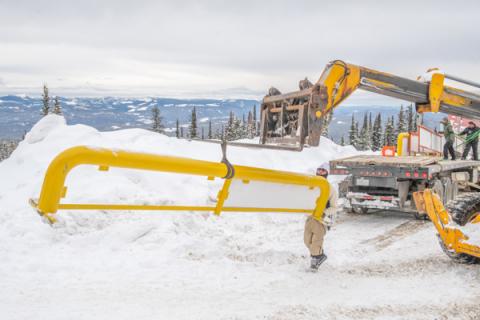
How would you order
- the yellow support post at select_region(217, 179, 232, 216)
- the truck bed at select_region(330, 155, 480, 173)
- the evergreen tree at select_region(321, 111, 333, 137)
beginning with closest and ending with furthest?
the yellow support post at select_region(217, 179, 232, 216) → the evergreen tree at select_region(321, 111, 333, 137) → the truck bed at select_region(330, 155, 480, 173)

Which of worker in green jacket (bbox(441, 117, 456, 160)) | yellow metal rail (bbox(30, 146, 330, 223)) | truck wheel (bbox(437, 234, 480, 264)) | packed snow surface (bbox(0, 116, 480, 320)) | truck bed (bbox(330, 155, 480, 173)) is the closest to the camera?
yellow metal rail (bbox(30, 146, 330, 223))

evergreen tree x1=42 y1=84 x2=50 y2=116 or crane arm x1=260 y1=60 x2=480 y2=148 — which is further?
evergreen tree x1=42 y1=84 x2=50 y2=116

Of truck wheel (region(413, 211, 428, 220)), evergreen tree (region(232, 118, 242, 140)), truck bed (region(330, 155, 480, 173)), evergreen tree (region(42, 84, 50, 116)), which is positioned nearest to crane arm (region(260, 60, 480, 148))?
truck bed (region(330, 155, 480, 173))

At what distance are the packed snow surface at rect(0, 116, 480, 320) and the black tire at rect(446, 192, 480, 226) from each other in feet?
2.27

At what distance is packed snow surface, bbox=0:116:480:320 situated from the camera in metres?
5.29

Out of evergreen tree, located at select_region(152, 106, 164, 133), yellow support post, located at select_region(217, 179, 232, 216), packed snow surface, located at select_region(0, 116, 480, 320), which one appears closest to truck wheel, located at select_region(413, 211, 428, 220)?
A: packed snow surface, located at select_region(0, 116, 480, 320)

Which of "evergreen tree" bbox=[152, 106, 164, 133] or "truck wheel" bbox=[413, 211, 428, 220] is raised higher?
"truck wheel" bbox=[413, 211, 428, 220]

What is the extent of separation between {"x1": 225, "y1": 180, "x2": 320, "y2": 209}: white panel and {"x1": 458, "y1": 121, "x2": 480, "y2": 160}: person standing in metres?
9.88

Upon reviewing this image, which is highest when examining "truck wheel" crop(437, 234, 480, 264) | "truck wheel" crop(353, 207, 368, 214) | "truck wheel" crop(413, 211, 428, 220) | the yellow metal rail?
the yellow metal rail

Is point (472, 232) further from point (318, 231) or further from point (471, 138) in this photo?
point (471, 138)

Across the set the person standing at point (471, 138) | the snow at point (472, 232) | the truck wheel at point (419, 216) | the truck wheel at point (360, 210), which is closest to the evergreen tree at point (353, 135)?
the person standing at point (471, 138)

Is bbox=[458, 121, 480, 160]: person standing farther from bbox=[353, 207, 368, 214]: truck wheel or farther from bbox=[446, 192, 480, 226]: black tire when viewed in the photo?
bbox=[446, 192, 480, 226]: black tire

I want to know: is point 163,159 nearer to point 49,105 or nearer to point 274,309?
point 274,309

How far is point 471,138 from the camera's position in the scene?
1426 centimetres
